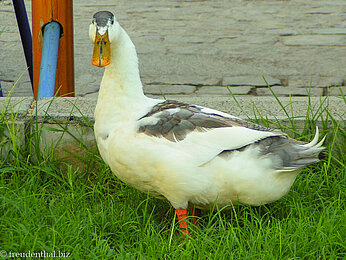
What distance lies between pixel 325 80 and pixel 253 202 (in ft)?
11.8

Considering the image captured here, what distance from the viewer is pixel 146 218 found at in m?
3.06

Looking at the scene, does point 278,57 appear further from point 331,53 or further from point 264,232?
point 264,232

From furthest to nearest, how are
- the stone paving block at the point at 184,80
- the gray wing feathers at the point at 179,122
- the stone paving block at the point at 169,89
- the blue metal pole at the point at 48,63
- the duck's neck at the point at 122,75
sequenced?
the stone paving block at the point at 184,80
the stone paving block at the point at 169,89
the blue metal pole at the point at 48,63
the duck's neck at the point at 122,75
the gray wing feathers at the point at 179,122

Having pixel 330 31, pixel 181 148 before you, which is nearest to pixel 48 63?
pixel 181 148

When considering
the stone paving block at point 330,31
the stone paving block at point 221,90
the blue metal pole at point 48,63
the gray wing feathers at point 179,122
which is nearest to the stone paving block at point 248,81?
the stone paving block at point 221,90

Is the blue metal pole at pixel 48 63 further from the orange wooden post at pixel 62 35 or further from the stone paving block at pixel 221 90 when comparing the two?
the stone paving block at pixel 221 90

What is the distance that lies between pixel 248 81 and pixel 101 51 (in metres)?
3.52

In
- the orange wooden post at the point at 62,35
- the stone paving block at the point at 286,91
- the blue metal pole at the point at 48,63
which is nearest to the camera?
the blue metal pole at the point at 48,63

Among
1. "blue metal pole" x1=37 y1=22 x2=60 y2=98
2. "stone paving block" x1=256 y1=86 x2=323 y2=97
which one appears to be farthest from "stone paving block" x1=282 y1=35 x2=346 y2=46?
"blue metal pole" x1=37 y1=22 x2=60 y2=98

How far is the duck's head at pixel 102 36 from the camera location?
2734 millimetres

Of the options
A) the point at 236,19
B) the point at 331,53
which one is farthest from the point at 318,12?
the point at 331,53

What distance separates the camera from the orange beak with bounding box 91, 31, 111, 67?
2.73m

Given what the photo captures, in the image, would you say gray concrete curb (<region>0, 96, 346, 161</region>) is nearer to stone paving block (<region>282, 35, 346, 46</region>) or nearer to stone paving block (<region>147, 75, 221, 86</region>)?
stone paving block (<region>147, 75, 221, 86</region>)

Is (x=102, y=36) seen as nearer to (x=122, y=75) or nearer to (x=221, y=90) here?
(x=122, y=75)
